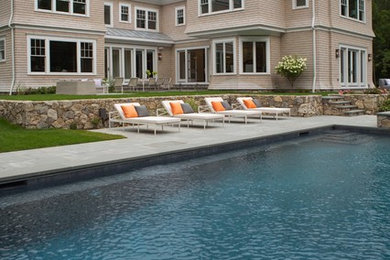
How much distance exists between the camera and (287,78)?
2411cm

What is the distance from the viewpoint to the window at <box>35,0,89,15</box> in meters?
22.5

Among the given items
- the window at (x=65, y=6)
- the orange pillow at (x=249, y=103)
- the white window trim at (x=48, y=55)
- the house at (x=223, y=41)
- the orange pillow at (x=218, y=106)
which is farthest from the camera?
the window at (x=65, y=6)

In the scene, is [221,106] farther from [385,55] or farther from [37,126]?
[385,55]

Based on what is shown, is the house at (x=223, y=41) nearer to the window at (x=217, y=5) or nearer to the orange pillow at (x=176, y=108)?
the window at (x=217, y=5)

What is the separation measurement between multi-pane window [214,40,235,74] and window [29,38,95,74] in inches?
261

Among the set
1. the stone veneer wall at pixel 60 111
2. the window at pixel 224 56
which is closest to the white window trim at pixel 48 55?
the window at pixel 224 56

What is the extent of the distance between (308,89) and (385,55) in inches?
706

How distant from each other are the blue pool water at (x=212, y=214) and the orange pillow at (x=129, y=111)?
17.2 feet

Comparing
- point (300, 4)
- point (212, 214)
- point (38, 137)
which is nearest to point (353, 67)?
point (300, 4)

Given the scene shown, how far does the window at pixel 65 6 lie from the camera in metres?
22.5

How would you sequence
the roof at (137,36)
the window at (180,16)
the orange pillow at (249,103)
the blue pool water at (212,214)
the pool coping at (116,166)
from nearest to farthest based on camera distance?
the blue pool water at (212,214), the pool coping at (116,166), the orange pillow at (249,103), the roof at (137,36), the window at (180,16)

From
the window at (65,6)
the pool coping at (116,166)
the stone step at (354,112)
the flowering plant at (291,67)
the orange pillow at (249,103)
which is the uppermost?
the window at (65,6)

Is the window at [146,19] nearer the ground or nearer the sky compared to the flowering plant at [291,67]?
nearer the sky

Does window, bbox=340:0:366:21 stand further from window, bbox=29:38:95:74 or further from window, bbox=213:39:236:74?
window, bbox=29:38:95:74
